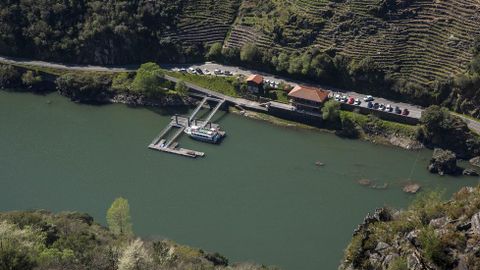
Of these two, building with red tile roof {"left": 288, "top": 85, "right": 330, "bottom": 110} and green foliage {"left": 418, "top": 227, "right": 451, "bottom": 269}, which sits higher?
green foliage {"left": 418, "top": 227, "right": 451, "bottom": 269}

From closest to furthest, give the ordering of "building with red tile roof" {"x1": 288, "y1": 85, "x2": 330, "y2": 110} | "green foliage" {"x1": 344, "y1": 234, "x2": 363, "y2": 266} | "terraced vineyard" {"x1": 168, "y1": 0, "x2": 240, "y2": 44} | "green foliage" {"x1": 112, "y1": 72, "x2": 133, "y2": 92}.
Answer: "green foliage" {"x1": 344, "y1": 234, "x2": 363, "y2": 266}
"building with red tile roof" {"x1": 288, "y1": 85, "x2": 330, "y2": 110}
"green foliage" {"x1": 112, "y1": 72, "x2": 133, "y2": 92}
"terraced vineyard" {"x1": 168, "y1": 0, "x2": 240, "y2": 44}

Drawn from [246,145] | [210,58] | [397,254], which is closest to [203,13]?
[210,58]

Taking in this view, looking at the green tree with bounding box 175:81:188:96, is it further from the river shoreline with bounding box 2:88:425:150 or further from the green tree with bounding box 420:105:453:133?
the green tree with bounding box 420:105:453:133

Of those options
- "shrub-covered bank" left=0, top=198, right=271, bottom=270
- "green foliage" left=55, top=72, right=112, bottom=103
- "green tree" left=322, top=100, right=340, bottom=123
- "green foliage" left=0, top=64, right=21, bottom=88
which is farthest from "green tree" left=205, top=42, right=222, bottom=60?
"shrub-covered bank" left=0, top=198, right=271, bottom=270

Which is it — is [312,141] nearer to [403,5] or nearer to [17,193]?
[403,5]

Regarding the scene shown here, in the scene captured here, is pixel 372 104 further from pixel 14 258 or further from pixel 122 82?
pixel 14 258

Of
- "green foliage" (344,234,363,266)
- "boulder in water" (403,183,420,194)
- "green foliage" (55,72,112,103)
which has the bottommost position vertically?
"boulder in water" (403,183,420,194)

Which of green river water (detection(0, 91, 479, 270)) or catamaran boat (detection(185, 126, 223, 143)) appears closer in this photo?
green river water (detection(0, 91, 479, 270))
